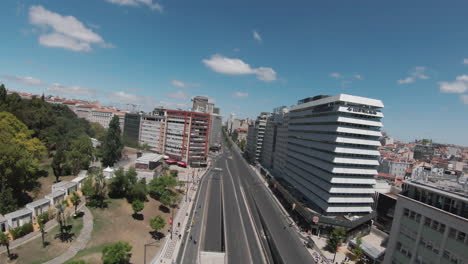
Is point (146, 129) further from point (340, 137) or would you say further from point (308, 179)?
point (340, 137)

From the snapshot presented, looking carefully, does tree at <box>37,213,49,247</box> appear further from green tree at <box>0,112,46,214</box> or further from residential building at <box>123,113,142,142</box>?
residential building at <box>123,113,142,142</box>

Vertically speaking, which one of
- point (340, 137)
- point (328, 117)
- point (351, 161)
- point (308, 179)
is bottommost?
point (308, 179)

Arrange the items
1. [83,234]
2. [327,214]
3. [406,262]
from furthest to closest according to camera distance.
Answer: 1. [327,214]
2. [83,234]
3. [406,262]

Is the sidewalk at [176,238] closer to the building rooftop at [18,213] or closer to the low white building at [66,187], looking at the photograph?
the building rooftop at [18,213]

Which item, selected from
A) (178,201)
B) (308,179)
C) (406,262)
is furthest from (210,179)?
(406,262)

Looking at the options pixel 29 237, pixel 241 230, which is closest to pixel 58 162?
pixel 29 237

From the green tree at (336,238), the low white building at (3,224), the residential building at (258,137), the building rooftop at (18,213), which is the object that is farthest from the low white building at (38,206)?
the residential building at (258,137)

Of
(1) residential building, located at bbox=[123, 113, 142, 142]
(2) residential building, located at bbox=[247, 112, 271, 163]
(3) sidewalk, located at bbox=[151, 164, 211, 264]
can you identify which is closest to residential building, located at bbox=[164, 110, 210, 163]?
(1) residential building, located at bbox=[123, 113, 142, 142]
